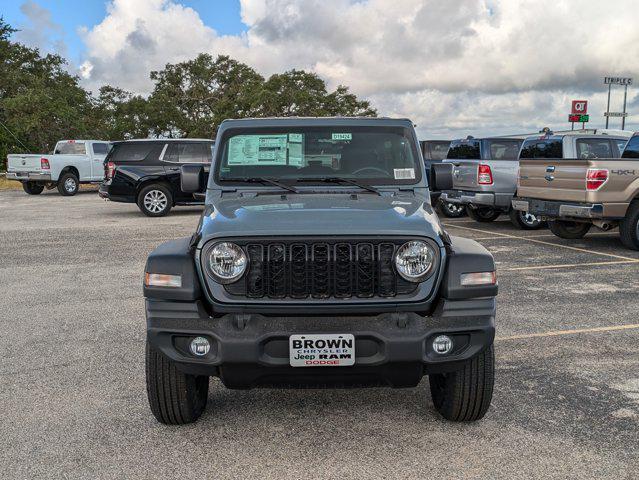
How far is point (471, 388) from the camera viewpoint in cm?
384

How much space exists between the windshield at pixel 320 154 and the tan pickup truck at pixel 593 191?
633cm

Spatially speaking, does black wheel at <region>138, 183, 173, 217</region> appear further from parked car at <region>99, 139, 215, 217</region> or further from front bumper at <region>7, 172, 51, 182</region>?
front bumper at <region>7, 172, 51, 182</region>


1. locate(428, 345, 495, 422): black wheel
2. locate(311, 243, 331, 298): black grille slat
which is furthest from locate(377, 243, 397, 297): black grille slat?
locate(428, 345, 495, 422): black wheel

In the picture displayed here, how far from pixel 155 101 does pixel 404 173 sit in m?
39.0

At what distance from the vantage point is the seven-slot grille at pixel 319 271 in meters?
3.59

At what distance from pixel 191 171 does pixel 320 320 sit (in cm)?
207

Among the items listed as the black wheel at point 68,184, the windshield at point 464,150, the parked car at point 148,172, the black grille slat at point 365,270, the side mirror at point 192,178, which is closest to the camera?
the black grille slat at point 365,270

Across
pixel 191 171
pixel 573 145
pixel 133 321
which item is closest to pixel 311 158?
pixel 191 171

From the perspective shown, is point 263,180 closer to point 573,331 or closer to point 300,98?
point 573,331

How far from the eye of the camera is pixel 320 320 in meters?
3.53

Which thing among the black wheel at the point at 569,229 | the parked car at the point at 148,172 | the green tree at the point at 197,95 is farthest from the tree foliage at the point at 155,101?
the black wheel at the point at 569,229

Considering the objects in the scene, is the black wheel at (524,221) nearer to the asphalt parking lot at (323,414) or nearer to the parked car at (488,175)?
the parked car at (488,175)

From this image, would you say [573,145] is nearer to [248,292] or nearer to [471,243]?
[471,243]

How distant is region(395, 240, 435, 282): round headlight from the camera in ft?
11.8
